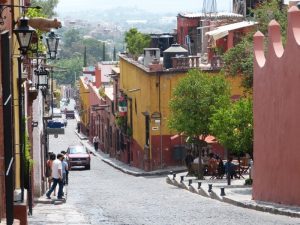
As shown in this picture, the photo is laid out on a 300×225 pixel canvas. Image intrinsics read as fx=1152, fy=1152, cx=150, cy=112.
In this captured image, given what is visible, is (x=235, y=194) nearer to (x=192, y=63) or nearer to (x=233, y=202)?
(x=233, y=202)

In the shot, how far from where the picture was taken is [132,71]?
224 ft

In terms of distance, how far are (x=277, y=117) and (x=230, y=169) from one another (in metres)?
11.7

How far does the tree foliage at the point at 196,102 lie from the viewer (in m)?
46.7

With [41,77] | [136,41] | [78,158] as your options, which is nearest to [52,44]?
[41,77]

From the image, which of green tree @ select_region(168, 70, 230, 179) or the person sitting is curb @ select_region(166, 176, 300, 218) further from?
green tree @ select_region(168, 70, 230, 179)

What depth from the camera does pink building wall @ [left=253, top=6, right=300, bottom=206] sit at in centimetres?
2616

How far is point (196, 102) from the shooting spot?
47031 mm

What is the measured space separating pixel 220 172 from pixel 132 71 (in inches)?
961

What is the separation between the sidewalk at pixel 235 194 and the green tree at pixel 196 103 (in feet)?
6.78

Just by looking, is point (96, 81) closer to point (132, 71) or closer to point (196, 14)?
point (196, 14)

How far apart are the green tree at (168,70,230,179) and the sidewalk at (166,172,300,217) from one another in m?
2.07

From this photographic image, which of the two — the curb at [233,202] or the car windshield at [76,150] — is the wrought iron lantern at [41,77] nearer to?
the curb at [233,202]

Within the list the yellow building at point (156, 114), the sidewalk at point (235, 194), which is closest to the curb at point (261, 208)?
the sidewalk at point (235, 194)

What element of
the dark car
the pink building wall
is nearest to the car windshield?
the dark car
